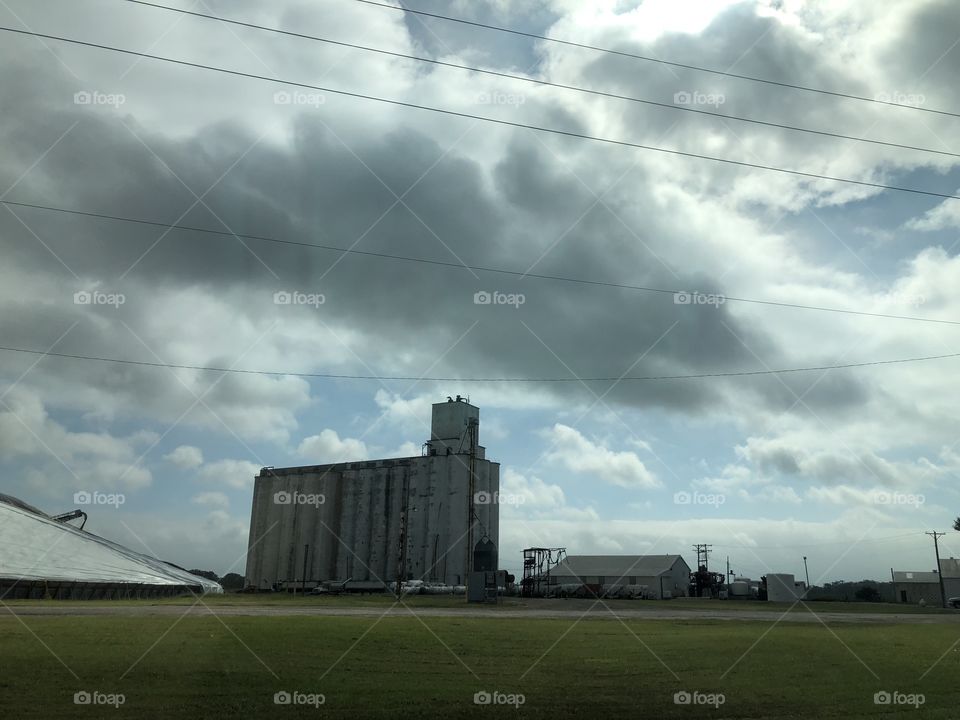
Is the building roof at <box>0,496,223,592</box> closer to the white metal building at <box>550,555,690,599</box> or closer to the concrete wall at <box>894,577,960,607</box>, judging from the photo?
the white metal building at <box>550,555,690,599</box>

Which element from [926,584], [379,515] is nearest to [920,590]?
[926,584]

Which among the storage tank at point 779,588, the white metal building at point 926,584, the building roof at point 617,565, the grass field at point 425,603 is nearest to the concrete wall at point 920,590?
the white metal building at point 926,584

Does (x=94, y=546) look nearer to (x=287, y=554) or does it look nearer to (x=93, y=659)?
(x=287, y=554)

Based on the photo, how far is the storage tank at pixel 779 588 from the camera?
7238 cm

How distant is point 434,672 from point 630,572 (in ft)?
306

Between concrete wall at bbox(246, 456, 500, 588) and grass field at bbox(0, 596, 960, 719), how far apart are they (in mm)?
54882

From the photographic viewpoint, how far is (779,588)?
7256cm

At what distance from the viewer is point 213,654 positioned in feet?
40.2

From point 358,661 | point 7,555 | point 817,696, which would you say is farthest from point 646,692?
point 7,555

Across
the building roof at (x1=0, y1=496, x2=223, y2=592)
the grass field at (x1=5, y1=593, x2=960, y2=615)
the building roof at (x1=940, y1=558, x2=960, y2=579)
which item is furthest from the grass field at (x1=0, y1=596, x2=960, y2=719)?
the building roof at (x1=940, y1=558, x2=960, y2=579)

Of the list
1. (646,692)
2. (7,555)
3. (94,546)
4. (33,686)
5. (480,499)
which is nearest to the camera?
(33,686)

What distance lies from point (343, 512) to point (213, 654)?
75243mm

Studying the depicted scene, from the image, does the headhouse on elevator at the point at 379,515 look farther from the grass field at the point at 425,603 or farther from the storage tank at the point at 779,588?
the storage tank at the point at 779,588

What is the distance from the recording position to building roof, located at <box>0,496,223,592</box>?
167 ft
